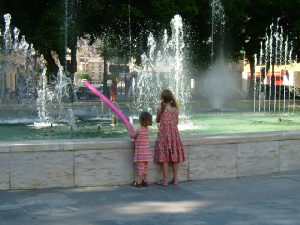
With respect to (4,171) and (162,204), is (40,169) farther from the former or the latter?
(162,204)

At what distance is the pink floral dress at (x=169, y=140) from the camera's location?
587cm

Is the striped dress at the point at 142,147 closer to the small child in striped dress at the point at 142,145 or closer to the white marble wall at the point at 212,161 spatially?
the small child in striped dress at the point at 142,145

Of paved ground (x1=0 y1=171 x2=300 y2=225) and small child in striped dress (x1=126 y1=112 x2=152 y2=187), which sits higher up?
small child in striped dress (x1=126 y1=112 x2=152 y2=187)

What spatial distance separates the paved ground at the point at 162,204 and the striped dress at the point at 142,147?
454mm

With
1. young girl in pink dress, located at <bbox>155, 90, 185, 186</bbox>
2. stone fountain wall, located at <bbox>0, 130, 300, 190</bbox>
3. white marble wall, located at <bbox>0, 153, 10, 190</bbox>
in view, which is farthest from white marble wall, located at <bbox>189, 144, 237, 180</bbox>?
white marble wall, located at <bbox>0, 153, 10, 190</bbox>

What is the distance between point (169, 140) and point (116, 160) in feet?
2.75

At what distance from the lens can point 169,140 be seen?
5.86 meters

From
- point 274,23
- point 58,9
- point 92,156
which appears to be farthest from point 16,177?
point 274,23

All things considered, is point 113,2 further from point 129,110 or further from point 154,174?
point 154,174

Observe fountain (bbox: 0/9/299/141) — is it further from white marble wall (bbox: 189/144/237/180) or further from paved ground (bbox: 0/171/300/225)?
Answer: paved ground (bbox: 0/171/300/225)

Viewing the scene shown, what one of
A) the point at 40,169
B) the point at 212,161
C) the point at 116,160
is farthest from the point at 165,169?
the point at 40,169

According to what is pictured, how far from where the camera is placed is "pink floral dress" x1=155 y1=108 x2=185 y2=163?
5871mm

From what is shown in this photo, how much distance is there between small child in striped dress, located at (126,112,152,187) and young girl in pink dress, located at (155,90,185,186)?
20 centimetres

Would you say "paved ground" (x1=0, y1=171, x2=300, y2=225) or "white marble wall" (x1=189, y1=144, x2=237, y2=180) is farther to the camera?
"white marble wall" (x1=189, y1=144, x2=237, y2=180)
